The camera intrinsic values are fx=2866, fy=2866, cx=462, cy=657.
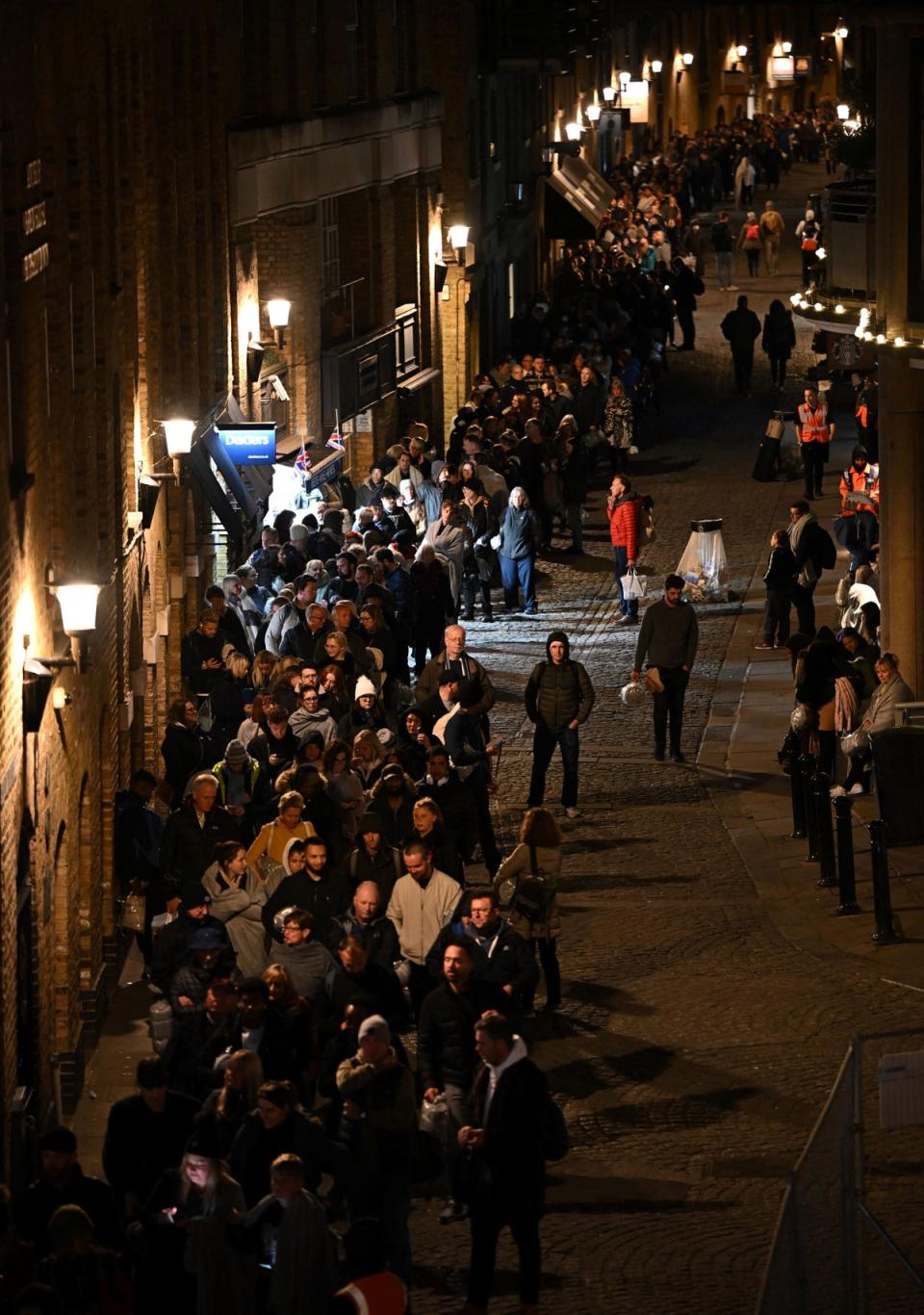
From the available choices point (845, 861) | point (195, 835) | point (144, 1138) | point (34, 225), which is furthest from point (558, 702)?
point (144, 1138)

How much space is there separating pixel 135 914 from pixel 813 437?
21045 millimetres

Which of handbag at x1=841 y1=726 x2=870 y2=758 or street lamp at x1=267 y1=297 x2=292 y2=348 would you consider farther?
street lamp at x1=267 y1=297 x2=292 y2=348

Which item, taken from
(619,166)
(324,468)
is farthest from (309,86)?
(619,166)

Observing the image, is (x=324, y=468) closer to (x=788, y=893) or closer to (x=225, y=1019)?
(x=788, y=893)

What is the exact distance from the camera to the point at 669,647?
80.2 feet

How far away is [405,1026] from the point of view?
15.1 meters

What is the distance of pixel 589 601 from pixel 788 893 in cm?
1128

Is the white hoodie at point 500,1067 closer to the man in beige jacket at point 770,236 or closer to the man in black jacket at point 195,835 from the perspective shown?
the man in black jacket at point 195,835

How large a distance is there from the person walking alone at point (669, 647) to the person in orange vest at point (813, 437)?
13.2 metres

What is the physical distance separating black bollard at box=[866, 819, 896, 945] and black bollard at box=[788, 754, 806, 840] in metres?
2.95

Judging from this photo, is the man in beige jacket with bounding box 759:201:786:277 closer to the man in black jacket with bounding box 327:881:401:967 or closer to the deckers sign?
the deckers sign

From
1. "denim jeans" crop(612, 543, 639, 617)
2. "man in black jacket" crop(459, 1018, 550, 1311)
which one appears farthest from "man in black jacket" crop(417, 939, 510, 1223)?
"denim jeans" crop(612, 543, 639, 617)

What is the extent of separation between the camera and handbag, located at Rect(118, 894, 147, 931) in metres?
18.3

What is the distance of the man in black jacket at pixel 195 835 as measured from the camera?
17703 millimetres
